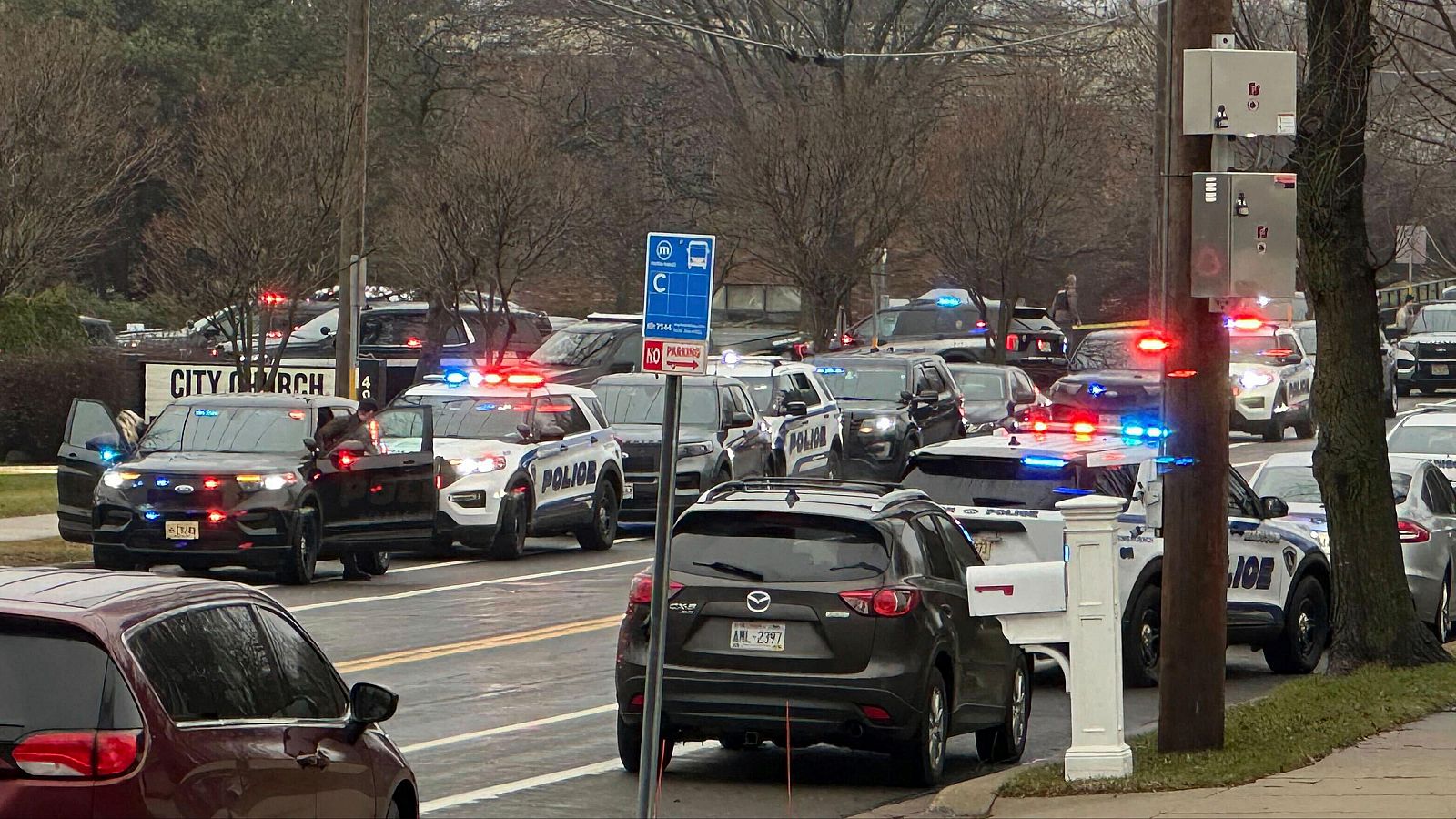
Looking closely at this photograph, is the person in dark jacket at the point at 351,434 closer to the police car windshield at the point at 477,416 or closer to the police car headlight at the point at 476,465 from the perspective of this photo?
the police car headlight at the point at 476,465

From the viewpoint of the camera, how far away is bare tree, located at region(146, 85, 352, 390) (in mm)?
28359

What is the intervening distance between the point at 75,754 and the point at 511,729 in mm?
7125

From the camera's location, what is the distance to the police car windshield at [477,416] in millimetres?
23297

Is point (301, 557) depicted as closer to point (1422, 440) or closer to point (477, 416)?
point (477, 416)

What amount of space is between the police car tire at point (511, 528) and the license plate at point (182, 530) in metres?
4.02

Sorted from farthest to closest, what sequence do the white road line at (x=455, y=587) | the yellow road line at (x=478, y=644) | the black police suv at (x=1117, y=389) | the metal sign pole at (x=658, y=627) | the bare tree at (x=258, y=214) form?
the black police suv at (x=1117, y=389), the bare tree at (x=258, y=214), the white road line at (x=455, y=587), the yellow road line at (x=478, y=644), the metal sign pole at (x=658, y=627)

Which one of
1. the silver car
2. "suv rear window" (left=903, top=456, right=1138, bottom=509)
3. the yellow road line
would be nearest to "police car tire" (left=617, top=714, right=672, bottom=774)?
the yellow road line

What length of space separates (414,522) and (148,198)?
3247 cm

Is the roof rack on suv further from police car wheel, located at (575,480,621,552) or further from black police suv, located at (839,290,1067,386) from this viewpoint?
black police suv, located at (839,290,1067,386)

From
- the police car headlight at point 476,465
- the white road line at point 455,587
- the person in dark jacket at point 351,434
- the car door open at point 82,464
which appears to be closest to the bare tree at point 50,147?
the car door open at point 82,464

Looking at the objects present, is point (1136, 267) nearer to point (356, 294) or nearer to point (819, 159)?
point (819, 159)

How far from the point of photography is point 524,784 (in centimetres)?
1105

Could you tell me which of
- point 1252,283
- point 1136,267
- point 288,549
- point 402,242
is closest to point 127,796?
point 1252,283

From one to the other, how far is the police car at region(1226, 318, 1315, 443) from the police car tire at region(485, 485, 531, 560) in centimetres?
1733
